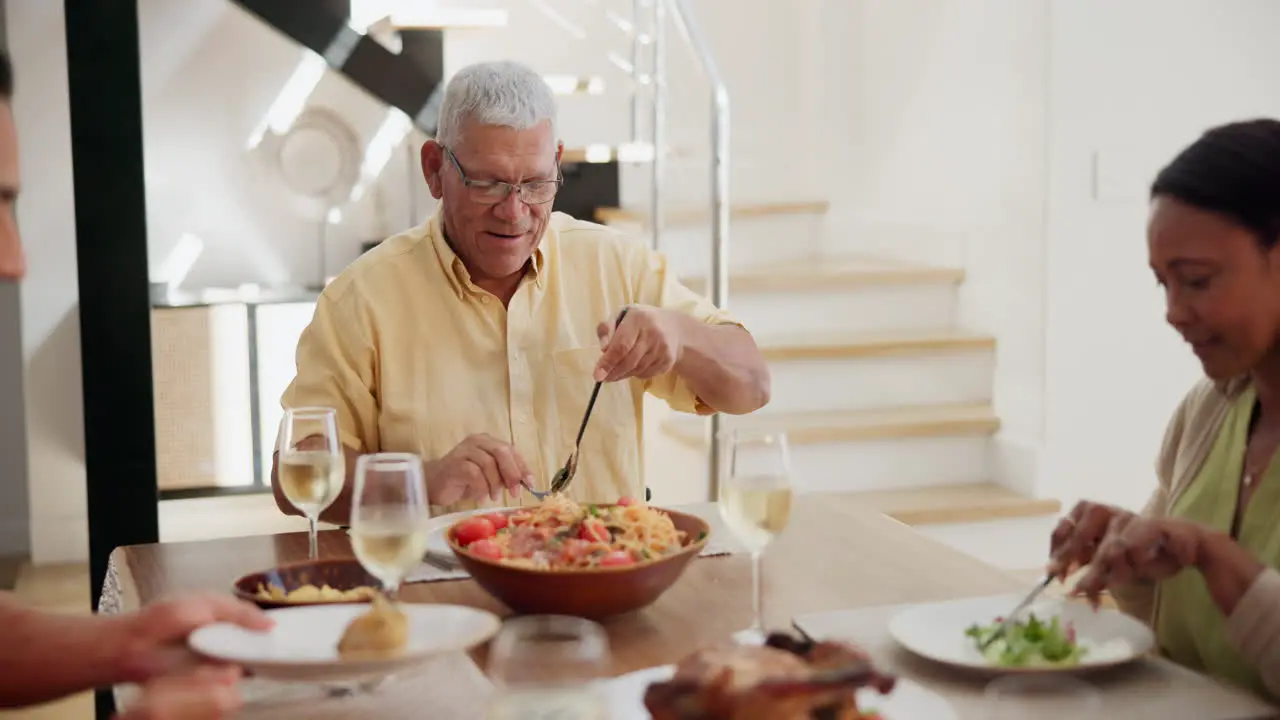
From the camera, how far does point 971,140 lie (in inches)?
174

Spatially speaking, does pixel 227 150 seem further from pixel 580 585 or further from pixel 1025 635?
pixel 1025 635

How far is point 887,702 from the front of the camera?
3.94 feet

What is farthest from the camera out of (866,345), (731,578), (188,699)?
(866,345)

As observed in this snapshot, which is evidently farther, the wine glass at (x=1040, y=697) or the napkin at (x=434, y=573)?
the napkin at (x=434, y=573)

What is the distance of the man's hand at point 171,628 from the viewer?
1262 millimetres

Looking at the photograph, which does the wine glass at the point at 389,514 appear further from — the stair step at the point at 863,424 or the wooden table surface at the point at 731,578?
the stair step at the point at 863,424

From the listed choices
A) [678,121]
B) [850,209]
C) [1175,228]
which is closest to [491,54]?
[678,121]

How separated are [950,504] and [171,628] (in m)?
2.85

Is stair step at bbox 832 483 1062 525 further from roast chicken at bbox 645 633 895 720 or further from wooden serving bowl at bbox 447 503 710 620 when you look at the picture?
roast chicken at bbox 645 633 895 720

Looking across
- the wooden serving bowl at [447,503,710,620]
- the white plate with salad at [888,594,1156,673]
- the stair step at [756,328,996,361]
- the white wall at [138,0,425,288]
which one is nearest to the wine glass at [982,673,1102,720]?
the white plate with salad at [888,594,1156,673]

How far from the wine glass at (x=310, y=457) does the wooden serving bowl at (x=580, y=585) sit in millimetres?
191

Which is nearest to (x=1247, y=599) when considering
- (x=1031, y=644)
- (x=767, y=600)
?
(x=1031, y=644)

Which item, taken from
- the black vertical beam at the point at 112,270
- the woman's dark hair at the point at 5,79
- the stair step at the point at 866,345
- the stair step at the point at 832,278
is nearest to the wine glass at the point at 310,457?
the woman's dark hair at the point at 5,79

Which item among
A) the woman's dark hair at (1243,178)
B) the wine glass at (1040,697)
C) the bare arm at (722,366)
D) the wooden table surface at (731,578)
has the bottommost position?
the wine glass at (1040,697)
